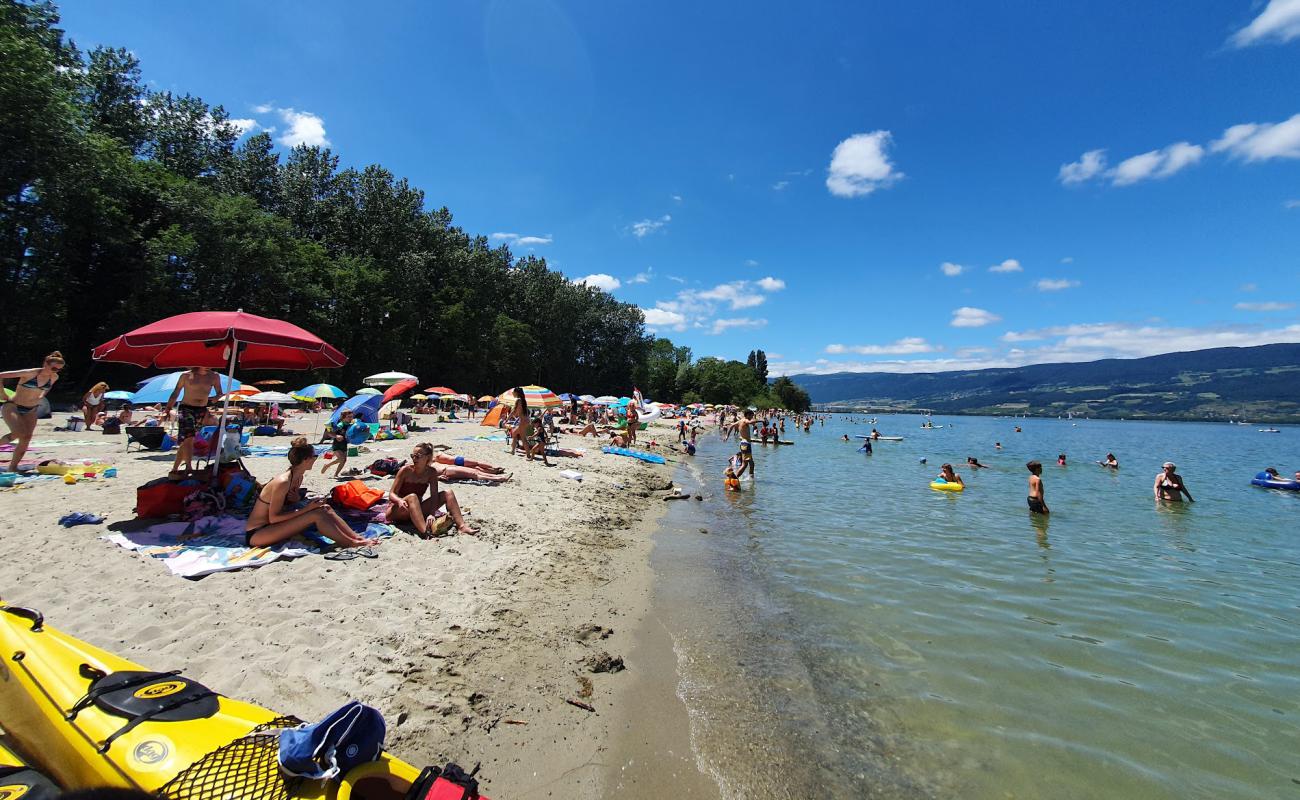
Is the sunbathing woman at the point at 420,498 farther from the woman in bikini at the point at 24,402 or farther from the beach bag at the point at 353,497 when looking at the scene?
the woman in bikini at the point at 24,402

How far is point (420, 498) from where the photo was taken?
7156mm

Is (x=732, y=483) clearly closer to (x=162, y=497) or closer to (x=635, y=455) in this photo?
(x=635, y=455)

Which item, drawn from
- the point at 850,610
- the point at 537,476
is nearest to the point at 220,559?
the point at 850,610

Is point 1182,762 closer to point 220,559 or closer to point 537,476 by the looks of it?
point 220,559

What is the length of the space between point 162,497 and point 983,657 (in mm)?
9072

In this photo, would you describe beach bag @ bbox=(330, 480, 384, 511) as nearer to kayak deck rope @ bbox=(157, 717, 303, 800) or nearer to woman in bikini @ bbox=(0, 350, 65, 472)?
kayak deck rope @ bbox=(157, 717, 303, 800)

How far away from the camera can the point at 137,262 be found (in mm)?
27688

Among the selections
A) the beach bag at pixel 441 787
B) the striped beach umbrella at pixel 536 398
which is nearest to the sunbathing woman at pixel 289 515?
the beach bag at pixel 441 787

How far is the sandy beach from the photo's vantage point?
133 inches

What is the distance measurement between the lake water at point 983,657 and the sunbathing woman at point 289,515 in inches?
155

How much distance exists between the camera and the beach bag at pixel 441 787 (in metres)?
2.11

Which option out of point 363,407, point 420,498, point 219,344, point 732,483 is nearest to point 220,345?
point 219,344

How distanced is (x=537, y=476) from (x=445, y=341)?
38187 millimetres

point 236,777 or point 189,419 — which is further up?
point 189,419
